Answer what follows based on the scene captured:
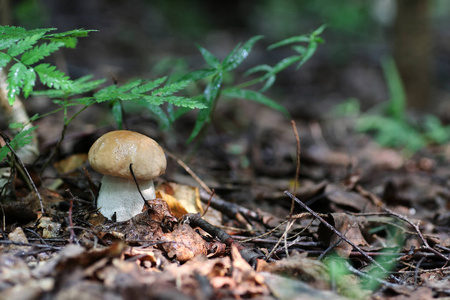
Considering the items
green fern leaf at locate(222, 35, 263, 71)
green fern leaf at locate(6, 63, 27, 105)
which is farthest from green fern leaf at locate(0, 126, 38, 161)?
green fern leaf at locate(222, 35, 263, 71)

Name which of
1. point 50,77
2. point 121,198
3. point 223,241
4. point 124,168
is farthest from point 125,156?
point 223,241

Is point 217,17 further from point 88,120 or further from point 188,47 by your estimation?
point 88,120

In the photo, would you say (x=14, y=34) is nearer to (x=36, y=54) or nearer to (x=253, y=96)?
(x=36, y=54)

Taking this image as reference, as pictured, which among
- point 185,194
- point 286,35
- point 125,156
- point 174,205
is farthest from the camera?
point 286,35

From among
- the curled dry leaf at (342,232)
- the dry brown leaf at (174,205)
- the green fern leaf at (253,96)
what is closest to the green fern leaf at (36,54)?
the dry brown leaf at (174,205)

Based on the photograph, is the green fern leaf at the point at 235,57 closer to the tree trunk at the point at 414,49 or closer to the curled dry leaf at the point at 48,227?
the curled dry leaf at the point at 48,227

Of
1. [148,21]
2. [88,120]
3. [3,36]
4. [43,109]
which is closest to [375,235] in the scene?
[3,36]

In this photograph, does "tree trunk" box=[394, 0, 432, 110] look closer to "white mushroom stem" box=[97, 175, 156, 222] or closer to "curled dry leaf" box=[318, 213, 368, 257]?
"curled dry leaf" box=[318, 213, 368, 257]
